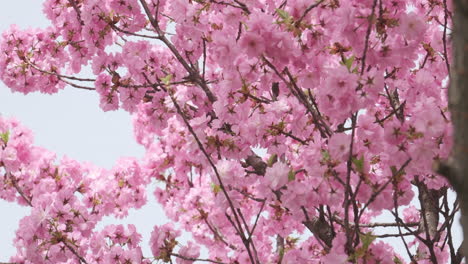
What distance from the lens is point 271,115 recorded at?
4.00 meters

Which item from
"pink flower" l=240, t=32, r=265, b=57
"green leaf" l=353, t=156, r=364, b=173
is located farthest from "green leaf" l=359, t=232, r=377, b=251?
"pink flower" l=240, t=32, r=265, b=57

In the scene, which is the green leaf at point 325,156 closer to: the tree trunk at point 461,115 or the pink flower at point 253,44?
the pink flower at point 253,44

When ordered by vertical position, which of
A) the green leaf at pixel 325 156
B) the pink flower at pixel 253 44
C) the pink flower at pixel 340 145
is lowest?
the pink flower at pixel 340 145

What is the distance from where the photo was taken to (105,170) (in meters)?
8.87

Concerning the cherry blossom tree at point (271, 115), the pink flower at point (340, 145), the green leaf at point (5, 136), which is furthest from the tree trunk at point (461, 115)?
the green leaf at point (5, 136)

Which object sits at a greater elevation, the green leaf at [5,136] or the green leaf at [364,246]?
the green leaf at [5,136]

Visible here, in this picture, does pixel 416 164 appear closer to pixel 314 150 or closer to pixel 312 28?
pixel 314 150

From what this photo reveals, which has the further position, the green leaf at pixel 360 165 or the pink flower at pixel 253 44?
the pink flower at pixel 253 44

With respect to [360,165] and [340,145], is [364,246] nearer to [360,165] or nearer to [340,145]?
[360,165]

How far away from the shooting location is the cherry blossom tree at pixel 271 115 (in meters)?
3.16

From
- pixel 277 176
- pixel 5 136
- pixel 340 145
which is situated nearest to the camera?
pixel 340 145

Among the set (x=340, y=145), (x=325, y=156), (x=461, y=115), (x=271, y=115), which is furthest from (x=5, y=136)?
(x=461, y=115)

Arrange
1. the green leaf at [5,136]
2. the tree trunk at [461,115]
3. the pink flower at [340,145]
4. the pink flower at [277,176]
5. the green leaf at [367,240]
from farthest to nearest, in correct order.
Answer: the green leaf at [5,136], the pink flower at [277,176], the green leaf at [367,240], the pink flower at [340,145], the tree trunk at [461,115]

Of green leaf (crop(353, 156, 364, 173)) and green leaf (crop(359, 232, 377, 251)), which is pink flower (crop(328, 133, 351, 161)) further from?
green leaf (crop(359, 232, 377, 251))
